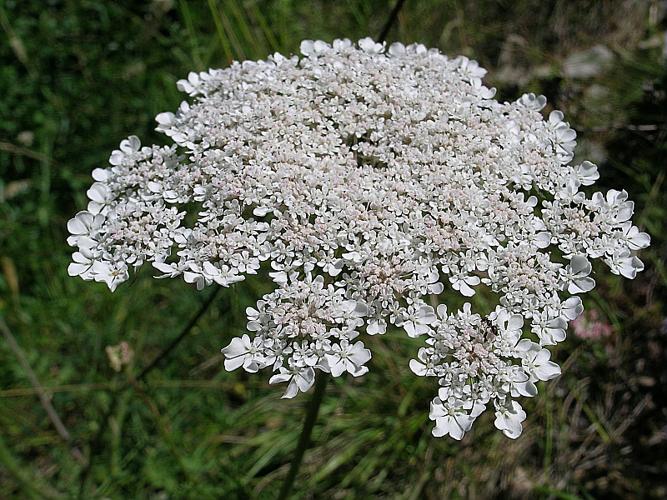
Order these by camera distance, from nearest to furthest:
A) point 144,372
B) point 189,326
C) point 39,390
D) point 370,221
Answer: point 370,221 < point 189,326 < point 144,372 < point 39,390

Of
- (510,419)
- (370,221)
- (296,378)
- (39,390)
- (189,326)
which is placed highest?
(370,221)

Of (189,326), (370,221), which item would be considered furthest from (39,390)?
(370,221)

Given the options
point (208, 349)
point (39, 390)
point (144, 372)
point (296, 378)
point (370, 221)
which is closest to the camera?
point (296, 378)

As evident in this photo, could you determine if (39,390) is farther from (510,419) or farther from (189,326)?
(510,419)

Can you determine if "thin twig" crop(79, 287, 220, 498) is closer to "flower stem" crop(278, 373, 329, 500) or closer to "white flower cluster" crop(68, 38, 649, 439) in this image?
"white flower cluster" crop(68, 38, 649, 439)

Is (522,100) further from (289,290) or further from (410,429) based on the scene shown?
(410,429)

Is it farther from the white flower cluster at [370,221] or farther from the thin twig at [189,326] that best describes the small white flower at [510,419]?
the thin twig at [189,326]

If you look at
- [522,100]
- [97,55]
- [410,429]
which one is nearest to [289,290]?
[522,100]
